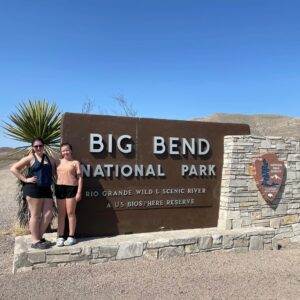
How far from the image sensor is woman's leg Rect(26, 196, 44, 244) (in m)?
5.90

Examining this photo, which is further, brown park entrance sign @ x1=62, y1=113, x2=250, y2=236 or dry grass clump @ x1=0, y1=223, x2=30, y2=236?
dry grass clump @ x1=0, y1=223, x2=30, y2=236

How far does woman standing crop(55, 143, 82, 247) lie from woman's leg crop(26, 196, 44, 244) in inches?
14.9

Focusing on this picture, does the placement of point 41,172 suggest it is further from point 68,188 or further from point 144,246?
point 144,246

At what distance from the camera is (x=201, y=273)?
595 centimetres

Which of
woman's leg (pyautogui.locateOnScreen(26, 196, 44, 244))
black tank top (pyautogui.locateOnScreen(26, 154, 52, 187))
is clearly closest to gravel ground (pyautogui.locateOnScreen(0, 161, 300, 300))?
woman's leg (pyautogui.locateOnScreen(26, 196, 44, 244))

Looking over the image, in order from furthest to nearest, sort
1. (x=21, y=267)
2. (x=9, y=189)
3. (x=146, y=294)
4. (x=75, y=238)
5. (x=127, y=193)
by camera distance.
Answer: (x=9, y=189) < (x=127, y=193) < (x=75, y=238) < (x=21, y=267) < (x=146, y=294)

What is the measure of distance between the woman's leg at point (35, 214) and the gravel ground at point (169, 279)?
1.84ft

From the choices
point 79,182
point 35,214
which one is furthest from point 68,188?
point 35,214

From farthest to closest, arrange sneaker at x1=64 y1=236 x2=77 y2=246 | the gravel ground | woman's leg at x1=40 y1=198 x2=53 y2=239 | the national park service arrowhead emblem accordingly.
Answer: the national park service arrowhead emblem
sneaker at x1=64 y1=236 x2=77 y2=246
woman's leg at x1=40 y1=198 x2=53 y2=239
the gravel ground

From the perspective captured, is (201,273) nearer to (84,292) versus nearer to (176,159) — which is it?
(84,292)

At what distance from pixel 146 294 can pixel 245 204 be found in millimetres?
3413

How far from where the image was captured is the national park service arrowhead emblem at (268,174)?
789cm

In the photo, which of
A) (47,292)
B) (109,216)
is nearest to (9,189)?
(109,216)

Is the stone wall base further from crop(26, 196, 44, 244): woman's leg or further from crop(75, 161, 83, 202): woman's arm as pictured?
crop(75, 161, 83, 202): woman's arm
